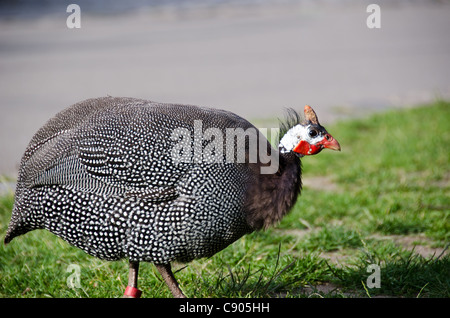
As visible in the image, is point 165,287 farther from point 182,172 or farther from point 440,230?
→ point 440,230

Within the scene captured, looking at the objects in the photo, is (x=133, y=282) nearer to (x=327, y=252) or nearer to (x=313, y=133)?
(x=313, y=133)

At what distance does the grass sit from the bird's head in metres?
0.61

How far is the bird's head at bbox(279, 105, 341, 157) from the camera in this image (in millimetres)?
3057

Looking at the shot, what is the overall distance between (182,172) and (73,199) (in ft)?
1.84

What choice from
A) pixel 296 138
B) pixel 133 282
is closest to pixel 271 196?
pixel 296 138

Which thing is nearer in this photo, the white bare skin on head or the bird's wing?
the bird's wing

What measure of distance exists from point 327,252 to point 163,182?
1.49m

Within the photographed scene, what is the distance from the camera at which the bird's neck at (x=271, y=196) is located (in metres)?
2.95

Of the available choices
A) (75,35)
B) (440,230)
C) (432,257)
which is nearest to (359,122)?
(440,230)

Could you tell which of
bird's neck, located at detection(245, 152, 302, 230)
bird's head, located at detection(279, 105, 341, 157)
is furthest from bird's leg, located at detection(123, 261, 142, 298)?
bird's head, located at detection(279, 105, 341, 157)

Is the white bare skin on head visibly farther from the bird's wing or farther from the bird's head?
the bird's wing

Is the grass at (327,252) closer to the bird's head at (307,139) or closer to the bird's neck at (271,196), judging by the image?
the bird's neck at (271,196)

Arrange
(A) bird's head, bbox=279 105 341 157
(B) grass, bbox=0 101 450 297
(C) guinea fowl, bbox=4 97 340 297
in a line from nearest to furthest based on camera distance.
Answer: (C) guinea fowl, bbox=4 97 340 297 → (A) bird's head, bbox=279 105 341 157 → (B) grass, bbox=0 101 450 297
